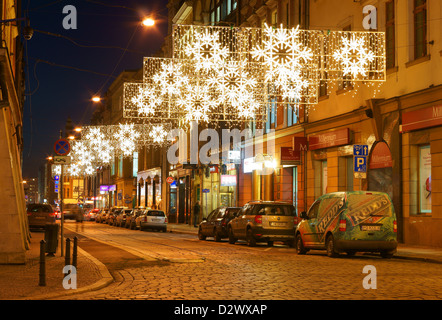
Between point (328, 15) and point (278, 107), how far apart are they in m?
7.86

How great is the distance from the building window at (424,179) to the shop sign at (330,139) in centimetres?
486

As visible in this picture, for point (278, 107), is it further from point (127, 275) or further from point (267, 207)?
point (127, 275)

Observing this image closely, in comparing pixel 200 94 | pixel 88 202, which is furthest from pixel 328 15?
pixel 88 202

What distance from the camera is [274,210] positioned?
24.9m

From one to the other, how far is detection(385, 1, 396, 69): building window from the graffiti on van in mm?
8910

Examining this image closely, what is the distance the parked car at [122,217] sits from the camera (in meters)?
51.7

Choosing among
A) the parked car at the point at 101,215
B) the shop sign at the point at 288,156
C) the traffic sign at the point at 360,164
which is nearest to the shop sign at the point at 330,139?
the shop sign at the point at 288,156

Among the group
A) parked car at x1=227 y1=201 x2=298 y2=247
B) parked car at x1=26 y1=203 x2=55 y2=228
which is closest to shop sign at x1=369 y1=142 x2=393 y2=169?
parked car at x1=227 y1=201 x2=298 y2=247

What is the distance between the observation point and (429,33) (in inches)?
926

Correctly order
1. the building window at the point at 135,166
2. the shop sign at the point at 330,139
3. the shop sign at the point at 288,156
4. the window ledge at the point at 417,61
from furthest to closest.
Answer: the building window at the point at 135,166 → the shop sign at the point at 288,156 → the shop sign at the point at 330,139 → the window ledge at the point at 417,61

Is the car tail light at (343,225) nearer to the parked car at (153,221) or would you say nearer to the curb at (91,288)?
the curb at (91,288)

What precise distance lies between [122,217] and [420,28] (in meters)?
33.0

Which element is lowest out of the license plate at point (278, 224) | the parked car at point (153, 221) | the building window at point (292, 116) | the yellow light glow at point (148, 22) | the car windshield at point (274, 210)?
the parked car at point (153, 221)

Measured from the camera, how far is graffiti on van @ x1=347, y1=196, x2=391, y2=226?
61.3ft
